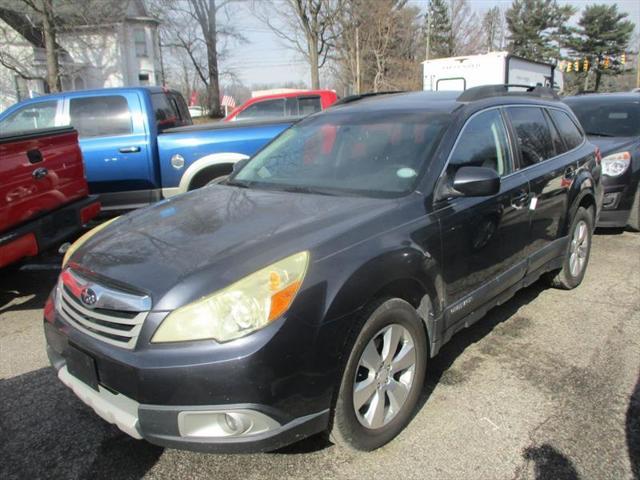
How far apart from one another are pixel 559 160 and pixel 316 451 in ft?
10.1

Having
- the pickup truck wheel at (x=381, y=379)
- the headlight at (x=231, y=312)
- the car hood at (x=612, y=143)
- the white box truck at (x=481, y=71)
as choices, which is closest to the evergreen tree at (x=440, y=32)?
the white box truck at (x=481, y=71)

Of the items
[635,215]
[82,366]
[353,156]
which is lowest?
[635,215]

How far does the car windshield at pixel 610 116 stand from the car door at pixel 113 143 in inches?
235

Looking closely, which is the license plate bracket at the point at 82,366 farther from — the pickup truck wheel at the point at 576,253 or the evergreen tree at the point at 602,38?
the evergreen tree at the point at 602,38

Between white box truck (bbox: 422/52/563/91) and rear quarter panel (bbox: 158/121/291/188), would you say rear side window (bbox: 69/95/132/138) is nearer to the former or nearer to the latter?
rear quarter panel (bbox: 158/121/291/188)

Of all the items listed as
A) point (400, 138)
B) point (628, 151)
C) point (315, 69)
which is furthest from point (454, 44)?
point (400, 138)

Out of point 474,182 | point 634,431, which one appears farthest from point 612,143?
point 634,431

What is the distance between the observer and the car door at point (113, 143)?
22.2ft

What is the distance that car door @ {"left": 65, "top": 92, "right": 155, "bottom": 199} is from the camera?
6777mm

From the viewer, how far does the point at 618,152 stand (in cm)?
667

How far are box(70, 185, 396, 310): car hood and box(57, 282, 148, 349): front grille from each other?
12 centimetres

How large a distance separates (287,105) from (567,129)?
7.10 metres

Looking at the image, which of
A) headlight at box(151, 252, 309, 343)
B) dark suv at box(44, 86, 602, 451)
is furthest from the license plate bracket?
headlight at box(151, 252, 309, 343)

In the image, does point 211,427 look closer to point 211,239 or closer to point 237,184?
point 211,239
